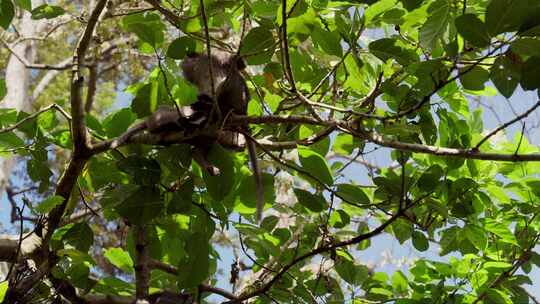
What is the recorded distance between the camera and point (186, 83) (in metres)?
2.96

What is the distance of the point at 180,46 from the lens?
2.43 meters

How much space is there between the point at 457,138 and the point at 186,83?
134 centimetres

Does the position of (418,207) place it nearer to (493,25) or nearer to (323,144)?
(323,144)

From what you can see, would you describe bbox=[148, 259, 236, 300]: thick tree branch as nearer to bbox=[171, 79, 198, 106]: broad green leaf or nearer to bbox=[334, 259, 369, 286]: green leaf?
bbox=[334, 259, 369, 286]: green leaf

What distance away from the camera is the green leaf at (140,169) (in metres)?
2.18

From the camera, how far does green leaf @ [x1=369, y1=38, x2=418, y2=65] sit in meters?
2.20

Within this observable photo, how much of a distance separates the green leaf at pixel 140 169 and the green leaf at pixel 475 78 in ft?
4.02

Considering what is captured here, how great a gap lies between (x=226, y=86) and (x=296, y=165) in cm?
49

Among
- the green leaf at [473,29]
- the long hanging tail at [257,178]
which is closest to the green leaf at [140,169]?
the long hanging tail at [257,178]

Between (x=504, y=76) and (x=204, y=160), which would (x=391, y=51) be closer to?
(x=504, y=76)

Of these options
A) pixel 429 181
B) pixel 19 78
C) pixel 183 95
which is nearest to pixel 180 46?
pixel 183 95

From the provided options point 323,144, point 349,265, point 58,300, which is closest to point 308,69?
point 323,144

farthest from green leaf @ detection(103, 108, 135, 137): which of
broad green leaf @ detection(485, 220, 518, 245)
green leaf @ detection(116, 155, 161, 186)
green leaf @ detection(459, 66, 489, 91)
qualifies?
broad green leaf @ detection(485, 220, 518, 245)

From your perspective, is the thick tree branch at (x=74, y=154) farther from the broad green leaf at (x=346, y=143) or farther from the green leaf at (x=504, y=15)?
the green leaf at (x=504, y=15)
